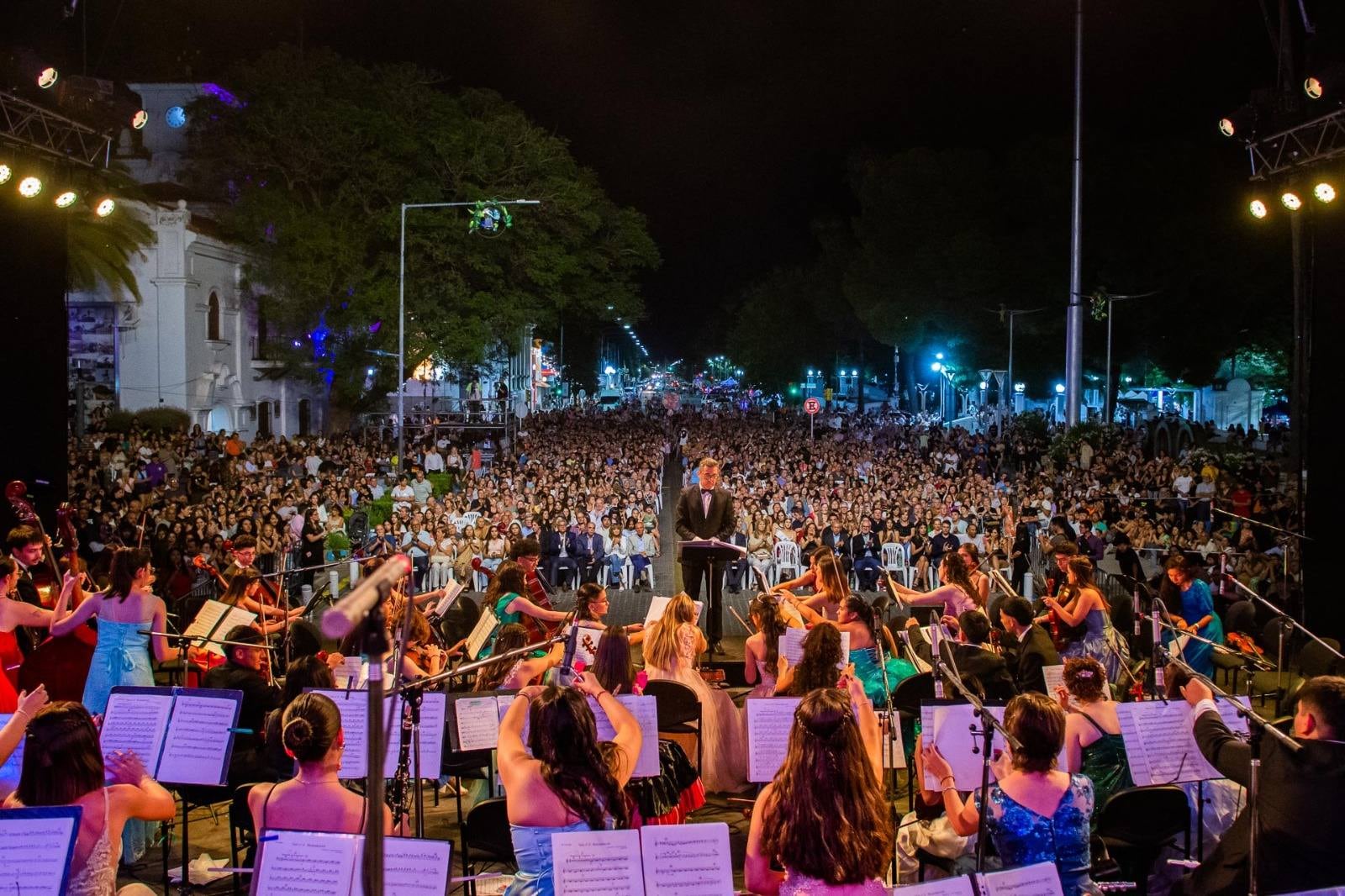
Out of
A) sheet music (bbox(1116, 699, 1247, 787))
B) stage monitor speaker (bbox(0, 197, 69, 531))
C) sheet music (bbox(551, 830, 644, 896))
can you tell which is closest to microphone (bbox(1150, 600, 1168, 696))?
sheet music (bbox(1116, 699, 1247, 787))

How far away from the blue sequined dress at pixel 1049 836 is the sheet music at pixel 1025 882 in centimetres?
49

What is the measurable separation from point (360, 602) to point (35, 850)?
1891mm

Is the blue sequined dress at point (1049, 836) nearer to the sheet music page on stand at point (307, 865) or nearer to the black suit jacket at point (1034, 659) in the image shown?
the sheet music page on stand at point (307, 865)

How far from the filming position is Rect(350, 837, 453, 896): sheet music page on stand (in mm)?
3557

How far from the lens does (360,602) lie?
241cm

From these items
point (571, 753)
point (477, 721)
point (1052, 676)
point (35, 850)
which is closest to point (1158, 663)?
point (1052, 676)

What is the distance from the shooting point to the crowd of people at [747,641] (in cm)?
391

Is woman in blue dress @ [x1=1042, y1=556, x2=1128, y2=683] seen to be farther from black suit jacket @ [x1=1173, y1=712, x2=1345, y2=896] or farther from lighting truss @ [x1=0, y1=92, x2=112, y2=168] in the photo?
lighting truss @ [x1=0, y1=92, x2=112, y2=168]

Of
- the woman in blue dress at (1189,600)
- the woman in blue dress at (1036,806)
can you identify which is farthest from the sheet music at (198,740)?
the woman in blue dress at (1189,600)

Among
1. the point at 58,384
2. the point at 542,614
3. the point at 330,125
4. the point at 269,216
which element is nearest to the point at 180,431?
the point at 269,216

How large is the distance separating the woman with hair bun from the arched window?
28817mm

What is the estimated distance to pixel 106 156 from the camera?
431 inches

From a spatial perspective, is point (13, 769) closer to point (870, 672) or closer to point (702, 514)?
point (870, 672)

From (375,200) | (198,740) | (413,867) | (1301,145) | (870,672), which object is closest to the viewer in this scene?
(413,867)
